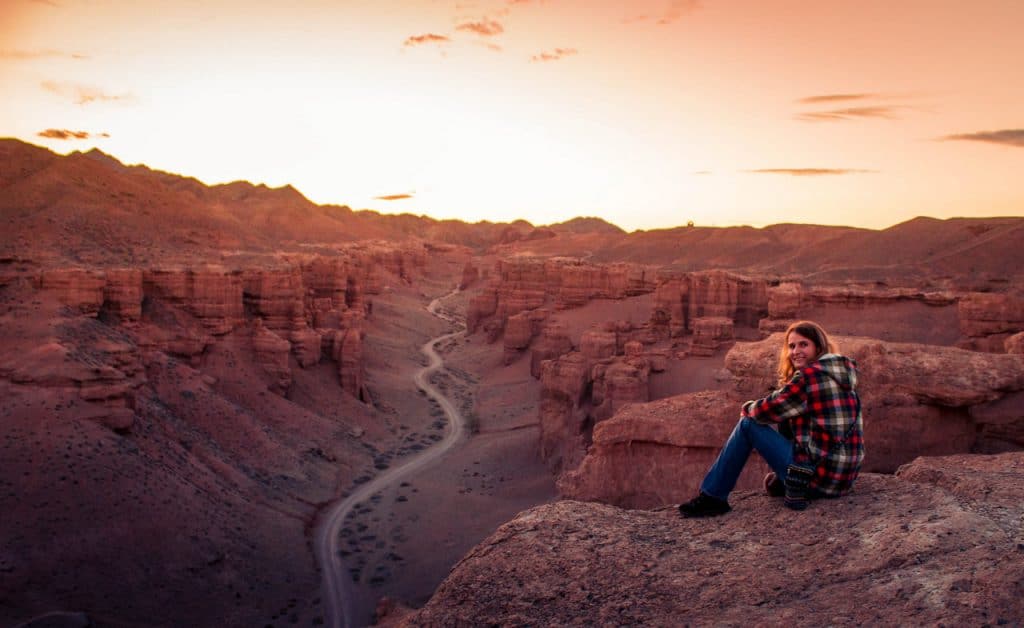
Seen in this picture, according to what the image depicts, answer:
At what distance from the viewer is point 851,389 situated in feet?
20.9

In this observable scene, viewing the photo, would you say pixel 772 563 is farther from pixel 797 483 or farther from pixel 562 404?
pixel 562 404

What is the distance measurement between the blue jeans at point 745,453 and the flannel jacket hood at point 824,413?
0.14 m

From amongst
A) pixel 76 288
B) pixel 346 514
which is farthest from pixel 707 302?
pixel 76 288

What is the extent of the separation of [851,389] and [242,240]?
62023 mm

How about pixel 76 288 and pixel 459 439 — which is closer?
pixel 76 288

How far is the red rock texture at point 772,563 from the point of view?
4.93m

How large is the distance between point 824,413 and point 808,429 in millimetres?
205

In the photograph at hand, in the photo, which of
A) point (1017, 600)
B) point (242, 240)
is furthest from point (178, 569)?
point (242, 240)

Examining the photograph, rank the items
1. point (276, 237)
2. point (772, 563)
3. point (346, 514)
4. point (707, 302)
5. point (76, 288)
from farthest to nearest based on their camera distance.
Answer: point (276, 237) < point (707, 302) < point (76, 288) < point (346, 514) < point (772, 563)

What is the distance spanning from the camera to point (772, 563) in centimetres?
577

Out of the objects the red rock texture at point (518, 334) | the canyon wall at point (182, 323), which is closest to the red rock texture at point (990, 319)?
the red rock texture at point (518, 334)

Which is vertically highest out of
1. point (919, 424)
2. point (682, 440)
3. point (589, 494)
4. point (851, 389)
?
point (851, 389)

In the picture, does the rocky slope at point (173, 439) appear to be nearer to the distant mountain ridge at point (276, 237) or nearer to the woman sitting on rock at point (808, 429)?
the distant mountain ridge at point (276, 237)

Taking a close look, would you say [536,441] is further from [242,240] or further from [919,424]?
[242,240]
